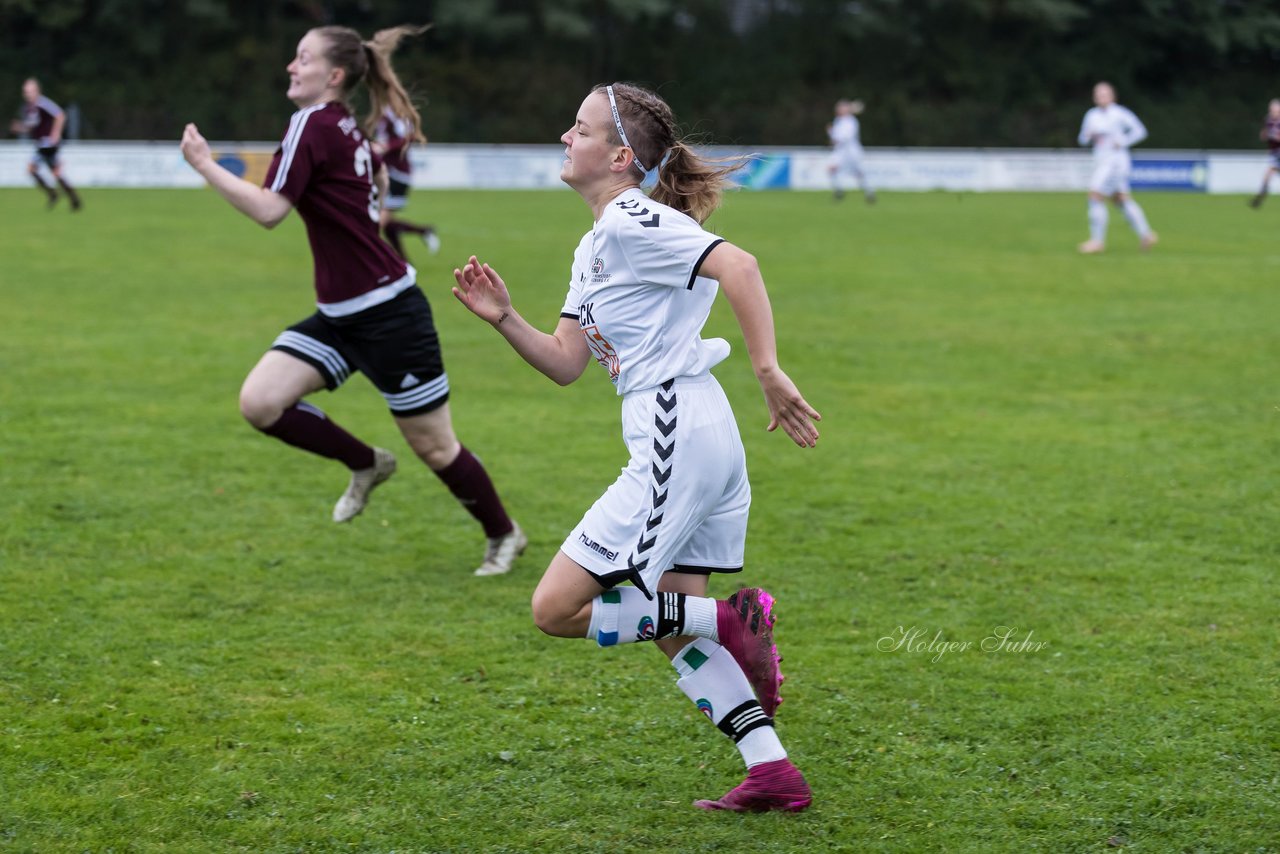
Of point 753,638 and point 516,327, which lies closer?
point 516,327

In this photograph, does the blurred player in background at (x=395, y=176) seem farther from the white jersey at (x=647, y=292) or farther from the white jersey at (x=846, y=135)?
the white jersey at (x=846, y=135)

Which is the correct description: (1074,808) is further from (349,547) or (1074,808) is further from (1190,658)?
(349,547)

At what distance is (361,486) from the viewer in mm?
6012

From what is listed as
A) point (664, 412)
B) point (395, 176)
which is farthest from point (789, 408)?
point (395, 176)

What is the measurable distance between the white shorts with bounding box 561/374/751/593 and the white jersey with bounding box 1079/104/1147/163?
1648cm

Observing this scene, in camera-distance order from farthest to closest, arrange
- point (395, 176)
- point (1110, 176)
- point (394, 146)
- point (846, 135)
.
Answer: point (846, 135) → point (1110, 176) → point (395, 176) → point (394, 146)

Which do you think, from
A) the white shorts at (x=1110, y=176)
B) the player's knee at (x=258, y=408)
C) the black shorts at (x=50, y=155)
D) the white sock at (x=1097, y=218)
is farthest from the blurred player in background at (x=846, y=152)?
the player's knee at (x=258, y=408)

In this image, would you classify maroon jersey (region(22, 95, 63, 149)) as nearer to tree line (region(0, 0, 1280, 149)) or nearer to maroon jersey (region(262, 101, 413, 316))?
tree line (region(0, 0, 1280, 149))

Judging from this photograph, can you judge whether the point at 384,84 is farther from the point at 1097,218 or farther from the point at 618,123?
the point at 1097,218

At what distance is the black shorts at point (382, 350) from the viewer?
557 centimetres

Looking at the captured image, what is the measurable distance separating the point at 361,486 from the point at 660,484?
287 cm

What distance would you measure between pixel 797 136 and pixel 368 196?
1658 inches

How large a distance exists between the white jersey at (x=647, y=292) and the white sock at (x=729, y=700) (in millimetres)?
708

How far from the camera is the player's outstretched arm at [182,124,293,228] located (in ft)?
16.0
